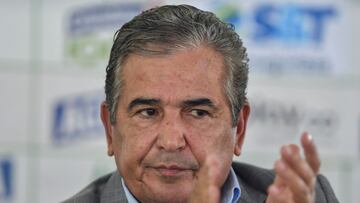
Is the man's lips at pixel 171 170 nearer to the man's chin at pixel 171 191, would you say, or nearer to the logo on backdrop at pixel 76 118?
the man's chin at pixel 171 191

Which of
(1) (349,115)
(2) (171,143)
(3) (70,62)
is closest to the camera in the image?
(2) (171,143)

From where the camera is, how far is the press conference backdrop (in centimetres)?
562

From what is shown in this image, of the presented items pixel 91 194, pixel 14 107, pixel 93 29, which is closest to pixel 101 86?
pixel 93 29

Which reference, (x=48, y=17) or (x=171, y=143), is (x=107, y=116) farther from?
(x=48, y=17)

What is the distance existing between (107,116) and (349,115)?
12.4ft

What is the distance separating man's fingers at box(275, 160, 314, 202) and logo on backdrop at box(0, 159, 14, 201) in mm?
3928

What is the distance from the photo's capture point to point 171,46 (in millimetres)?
2270

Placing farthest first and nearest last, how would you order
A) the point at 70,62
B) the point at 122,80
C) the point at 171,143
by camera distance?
the point at 70,62, the point at 122,80, the point at 171,143

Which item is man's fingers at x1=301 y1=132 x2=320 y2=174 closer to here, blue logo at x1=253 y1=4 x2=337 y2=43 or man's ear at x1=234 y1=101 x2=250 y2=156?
man's ear at x1=234 y1=101 x2=250 y2=156

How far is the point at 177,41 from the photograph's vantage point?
7.48ft

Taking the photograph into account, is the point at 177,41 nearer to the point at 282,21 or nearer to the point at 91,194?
the point at 91,194

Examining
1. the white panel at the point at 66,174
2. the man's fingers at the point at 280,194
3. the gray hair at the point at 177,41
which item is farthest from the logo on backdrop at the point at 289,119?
the man's fingers at the point at 280,194

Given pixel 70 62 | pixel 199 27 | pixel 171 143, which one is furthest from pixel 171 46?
pixel 70 62

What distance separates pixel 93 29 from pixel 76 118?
1.85 feet
